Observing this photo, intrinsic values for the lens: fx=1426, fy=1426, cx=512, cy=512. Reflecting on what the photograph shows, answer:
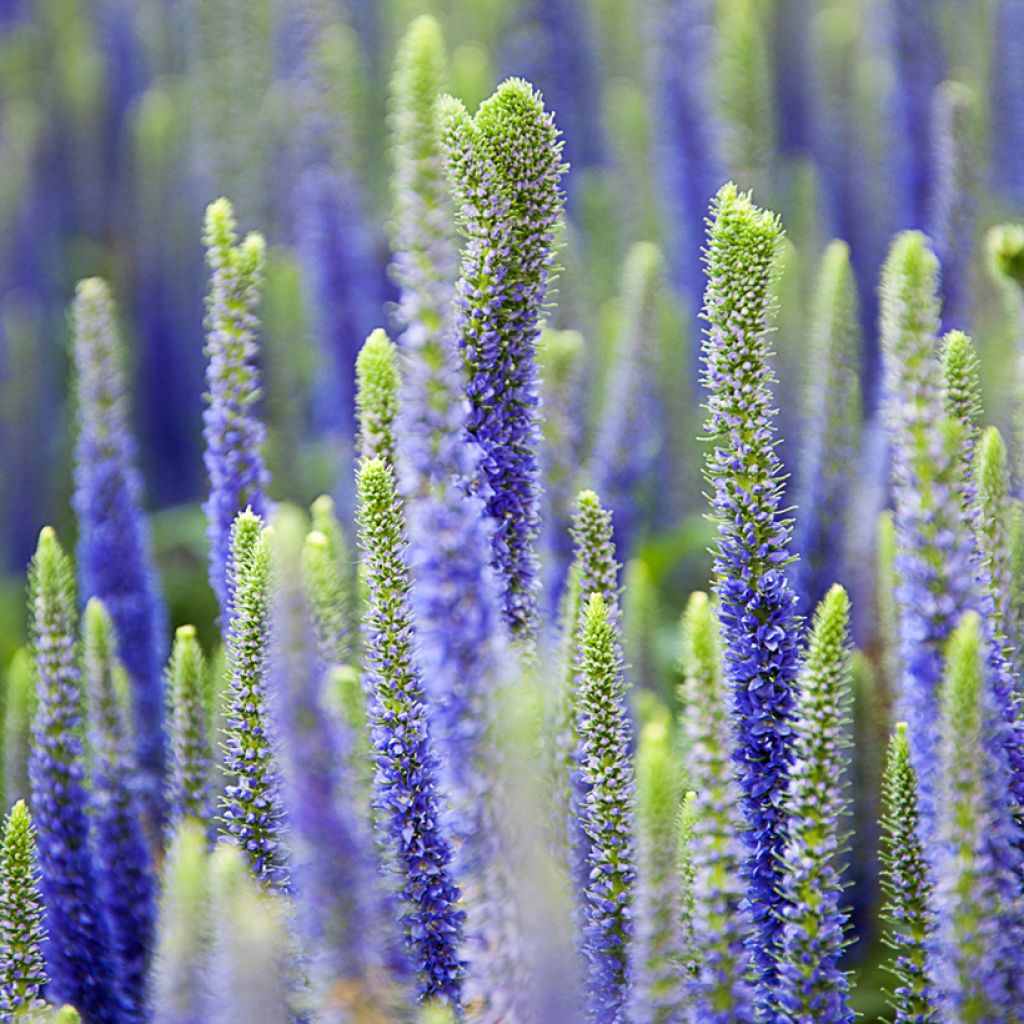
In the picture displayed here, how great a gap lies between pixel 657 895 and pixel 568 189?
3.12 ft

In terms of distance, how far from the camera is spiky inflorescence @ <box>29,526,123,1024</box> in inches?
24.1

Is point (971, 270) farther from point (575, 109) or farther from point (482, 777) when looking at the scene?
point (482, 777)

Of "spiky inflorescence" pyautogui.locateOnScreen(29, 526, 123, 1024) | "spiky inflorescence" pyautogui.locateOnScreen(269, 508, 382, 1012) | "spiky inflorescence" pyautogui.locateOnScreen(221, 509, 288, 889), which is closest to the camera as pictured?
"spiky inflorescence" pyautogui.locateOnScreen(269, 508, 382, 1012)

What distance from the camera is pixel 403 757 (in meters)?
0.52

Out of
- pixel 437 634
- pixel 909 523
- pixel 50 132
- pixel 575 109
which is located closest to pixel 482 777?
pixel 437 634

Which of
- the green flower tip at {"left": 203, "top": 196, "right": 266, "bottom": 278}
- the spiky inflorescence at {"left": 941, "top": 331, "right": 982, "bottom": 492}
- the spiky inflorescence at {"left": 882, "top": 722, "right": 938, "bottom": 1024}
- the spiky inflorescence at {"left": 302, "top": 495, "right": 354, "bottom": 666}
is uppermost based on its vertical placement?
the green flower tip at {"left": 203, "top": 196, "right": 266, "bottom": 278}

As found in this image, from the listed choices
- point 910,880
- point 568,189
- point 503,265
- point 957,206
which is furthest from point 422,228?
point 568,189

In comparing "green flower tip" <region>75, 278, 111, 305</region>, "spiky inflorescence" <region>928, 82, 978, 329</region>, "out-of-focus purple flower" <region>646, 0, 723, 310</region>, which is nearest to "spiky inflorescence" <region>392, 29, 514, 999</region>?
"green flower tip" <region>75, 278, 111, 305</region>

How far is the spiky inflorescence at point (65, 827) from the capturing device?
2.01 feet

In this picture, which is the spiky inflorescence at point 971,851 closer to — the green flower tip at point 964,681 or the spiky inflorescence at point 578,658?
the green flower tip at point 964,681

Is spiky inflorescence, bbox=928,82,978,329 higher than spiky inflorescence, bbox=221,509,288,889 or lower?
higher

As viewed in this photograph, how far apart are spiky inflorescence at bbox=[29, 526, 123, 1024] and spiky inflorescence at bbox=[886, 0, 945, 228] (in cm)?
70

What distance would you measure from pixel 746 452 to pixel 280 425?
2.14ft

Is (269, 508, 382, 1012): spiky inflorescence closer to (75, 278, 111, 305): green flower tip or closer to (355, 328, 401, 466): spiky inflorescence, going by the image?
(355, 328, 401, 466): spiky inflorescence
